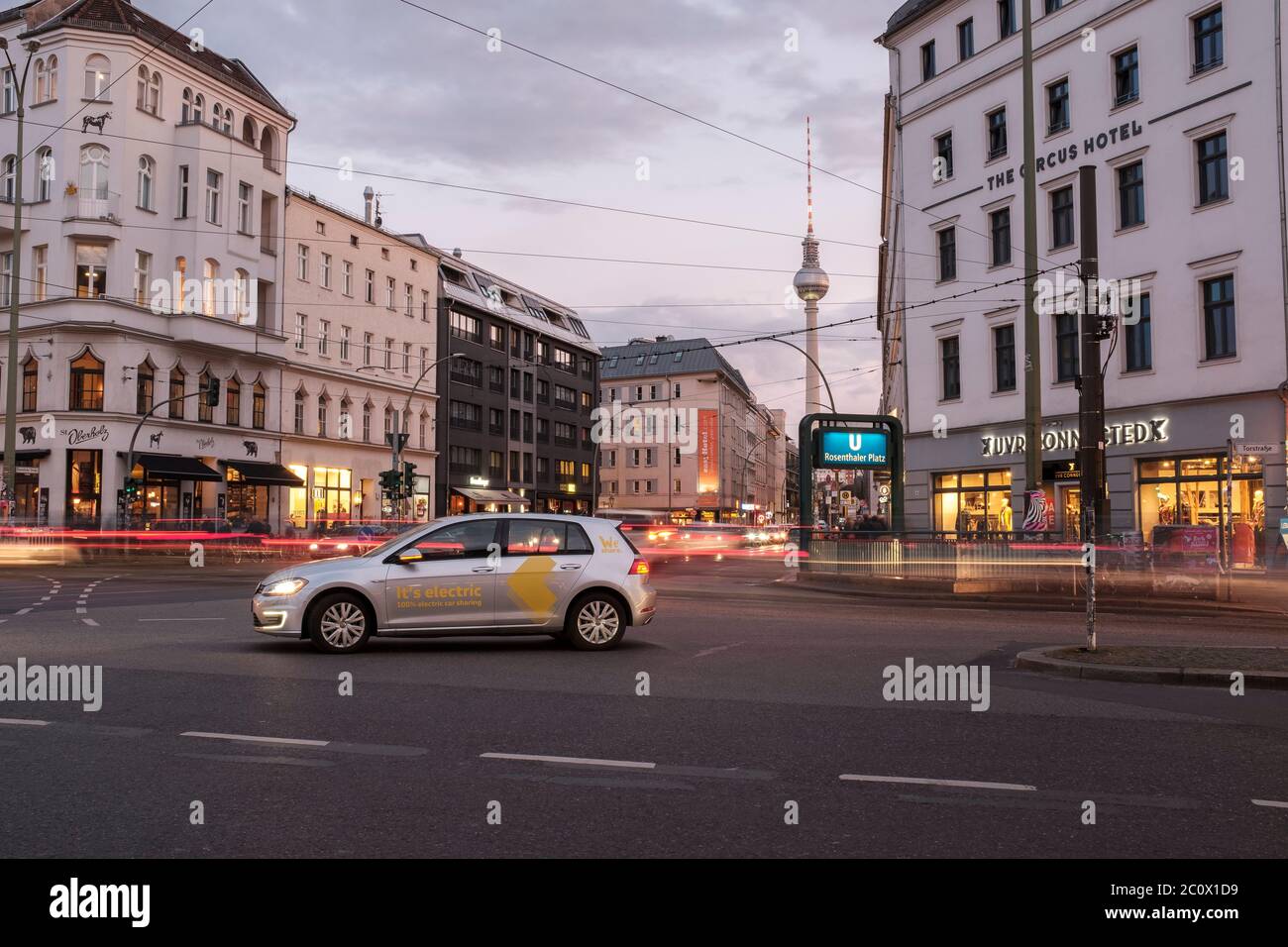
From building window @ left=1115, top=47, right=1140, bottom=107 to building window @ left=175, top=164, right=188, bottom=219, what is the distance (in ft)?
115

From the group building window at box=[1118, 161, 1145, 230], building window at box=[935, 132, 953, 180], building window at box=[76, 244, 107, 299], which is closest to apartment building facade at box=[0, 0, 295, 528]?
building window at box=[76, 244, 107, 299]

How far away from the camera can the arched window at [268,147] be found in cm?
5003

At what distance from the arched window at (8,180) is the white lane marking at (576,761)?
4592 cm

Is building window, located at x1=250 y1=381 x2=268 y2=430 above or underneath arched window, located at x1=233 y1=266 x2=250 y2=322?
underneath

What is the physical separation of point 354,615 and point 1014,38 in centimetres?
3046

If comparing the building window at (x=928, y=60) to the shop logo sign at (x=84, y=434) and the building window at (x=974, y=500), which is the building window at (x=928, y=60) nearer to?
the building window at (x=974, y=500)

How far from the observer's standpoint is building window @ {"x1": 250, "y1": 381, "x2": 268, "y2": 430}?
4922cm

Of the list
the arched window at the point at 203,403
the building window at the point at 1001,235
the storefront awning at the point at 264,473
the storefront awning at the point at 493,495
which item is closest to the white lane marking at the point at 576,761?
the building window at the point at 1001,235

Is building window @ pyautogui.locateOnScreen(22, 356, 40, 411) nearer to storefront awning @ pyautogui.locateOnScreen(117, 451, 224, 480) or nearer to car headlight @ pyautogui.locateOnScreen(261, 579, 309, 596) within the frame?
storefront awning @ pyautogui.locateOnScreen(117, 451, 224, 480)

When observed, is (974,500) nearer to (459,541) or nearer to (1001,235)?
(1001,235)

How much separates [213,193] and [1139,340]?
3658 cm

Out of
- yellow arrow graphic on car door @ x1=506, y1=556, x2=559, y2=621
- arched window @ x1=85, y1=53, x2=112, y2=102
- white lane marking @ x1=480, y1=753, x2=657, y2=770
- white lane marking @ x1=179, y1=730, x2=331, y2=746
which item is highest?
arched window @ x1=85, y1=53, x2=112, y2=102

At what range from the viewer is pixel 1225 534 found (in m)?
20.6
